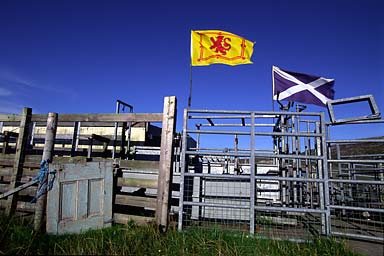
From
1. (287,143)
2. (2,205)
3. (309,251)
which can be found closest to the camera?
(309,251)

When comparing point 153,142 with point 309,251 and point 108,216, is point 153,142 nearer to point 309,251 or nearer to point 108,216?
point 108,216

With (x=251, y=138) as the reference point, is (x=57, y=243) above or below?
below

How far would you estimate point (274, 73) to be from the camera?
7504 millimetres

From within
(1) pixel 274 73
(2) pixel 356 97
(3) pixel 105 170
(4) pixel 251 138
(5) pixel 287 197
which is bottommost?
(5) pixel 287 197

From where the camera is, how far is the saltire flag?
7262mm

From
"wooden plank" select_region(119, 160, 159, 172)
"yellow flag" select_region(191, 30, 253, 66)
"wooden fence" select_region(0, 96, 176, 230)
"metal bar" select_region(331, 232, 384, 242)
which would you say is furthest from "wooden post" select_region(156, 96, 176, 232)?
"metal bar" select_region(331, 232, 384, 242)

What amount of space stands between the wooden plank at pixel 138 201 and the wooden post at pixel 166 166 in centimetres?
19

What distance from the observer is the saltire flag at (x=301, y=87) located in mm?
7262

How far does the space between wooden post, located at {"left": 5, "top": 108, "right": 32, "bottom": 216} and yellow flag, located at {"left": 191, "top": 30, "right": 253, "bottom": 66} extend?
4862 millimetres

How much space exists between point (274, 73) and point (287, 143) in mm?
2175

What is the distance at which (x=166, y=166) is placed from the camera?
17.3 ft

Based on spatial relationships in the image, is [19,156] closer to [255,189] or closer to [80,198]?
[80,198]

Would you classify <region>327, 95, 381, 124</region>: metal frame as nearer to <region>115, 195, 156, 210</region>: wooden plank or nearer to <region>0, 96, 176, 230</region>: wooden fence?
<region>0, 96, 176, 230</region>: wooden fence

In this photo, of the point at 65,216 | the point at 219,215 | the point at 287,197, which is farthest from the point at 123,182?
the point at 287,197
